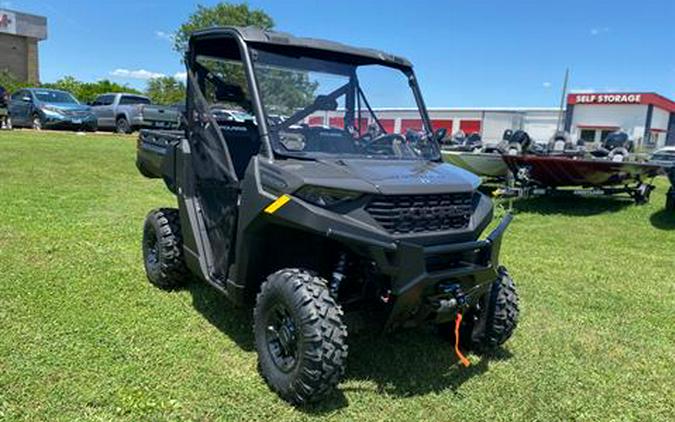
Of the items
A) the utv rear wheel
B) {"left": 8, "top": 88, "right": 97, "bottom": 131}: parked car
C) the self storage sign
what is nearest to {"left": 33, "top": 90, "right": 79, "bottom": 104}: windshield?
{"left": 8, "top": 88, "right": 97, "bottom": 131}: parked car

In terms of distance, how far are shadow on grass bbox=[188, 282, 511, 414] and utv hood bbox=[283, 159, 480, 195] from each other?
1.19m

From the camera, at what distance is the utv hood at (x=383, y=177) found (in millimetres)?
2904

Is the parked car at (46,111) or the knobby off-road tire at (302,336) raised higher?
the parked car at (46,111)

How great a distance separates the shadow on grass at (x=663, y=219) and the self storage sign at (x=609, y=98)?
39.3 metres

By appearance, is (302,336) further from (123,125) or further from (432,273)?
(123,125)

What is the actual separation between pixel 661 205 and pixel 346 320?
9293 mm

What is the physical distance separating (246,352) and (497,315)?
5.47 feet

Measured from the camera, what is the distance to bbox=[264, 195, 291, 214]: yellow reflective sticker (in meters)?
2.92

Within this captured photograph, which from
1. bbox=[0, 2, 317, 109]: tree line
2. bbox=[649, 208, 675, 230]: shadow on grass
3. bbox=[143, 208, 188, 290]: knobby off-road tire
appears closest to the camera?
bbox=[143, 208, 188, 290]: knobby off-road tire

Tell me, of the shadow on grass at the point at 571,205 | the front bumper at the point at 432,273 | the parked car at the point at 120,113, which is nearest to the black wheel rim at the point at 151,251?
the front bumper at the point at 432,273

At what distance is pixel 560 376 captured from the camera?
3566 millimetres

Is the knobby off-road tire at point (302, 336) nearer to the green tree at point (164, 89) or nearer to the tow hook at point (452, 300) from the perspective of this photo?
the tow hook at point (452, 300)

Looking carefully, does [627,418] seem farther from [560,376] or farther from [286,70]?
[286,70]

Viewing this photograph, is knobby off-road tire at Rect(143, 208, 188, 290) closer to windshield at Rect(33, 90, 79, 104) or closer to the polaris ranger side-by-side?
the polaris ranger side-by-side
